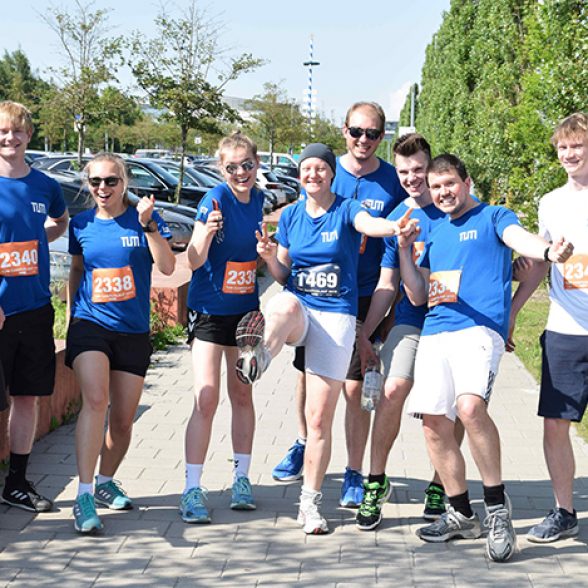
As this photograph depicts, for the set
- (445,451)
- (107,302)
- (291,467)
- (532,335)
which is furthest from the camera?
(532,335)

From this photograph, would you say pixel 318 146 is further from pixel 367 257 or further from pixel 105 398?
pixel 105 398

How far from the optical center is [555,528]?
4996mm

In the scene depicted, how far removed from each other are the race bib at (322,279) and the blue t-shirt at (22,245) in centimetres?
141

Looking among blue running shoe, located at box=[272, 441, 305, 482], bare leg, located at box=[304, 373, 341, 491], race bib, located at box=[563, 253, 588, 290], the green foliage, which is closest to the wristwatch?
bare leg, located at box=[304, 373, 341, 491]

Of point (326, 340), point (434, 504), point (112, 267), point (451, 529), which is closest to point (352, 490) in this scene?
Answer: point (434, 504)

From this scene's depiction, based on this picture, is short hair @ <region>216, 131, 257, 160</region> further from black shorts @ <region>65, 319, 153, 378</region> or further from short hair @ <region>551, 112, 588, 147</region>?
short hair @ <region>551, 112, 588, 147</region>

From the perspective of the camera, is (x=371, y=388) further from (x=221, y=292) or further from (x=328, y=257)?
(x=221, y=292)

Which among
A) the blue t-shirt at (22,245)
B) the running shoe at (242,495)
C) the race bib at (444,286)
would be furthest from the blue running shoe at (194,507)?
the race bib at (444,286)

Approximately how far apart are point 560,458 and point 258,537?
1606 millimetres

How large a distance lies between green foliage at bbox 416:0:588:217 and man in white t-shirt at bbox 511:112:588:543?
7.00m

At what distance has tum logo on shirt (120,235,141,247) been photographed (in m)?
5.13

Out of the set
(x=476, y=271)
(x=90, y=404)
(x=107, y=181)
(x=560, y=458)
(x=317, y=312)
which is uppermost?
(x=107, y=181)

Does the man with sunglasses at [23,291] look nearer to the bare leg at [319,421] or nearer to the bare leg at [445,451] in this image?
the bare leg at [319,421]

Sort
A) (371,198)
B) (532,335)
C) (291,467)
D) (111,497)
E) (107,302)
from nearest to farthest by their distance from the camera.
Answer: (107,302) < (111,497) < (371,198) < (291,467) < (532,335)
